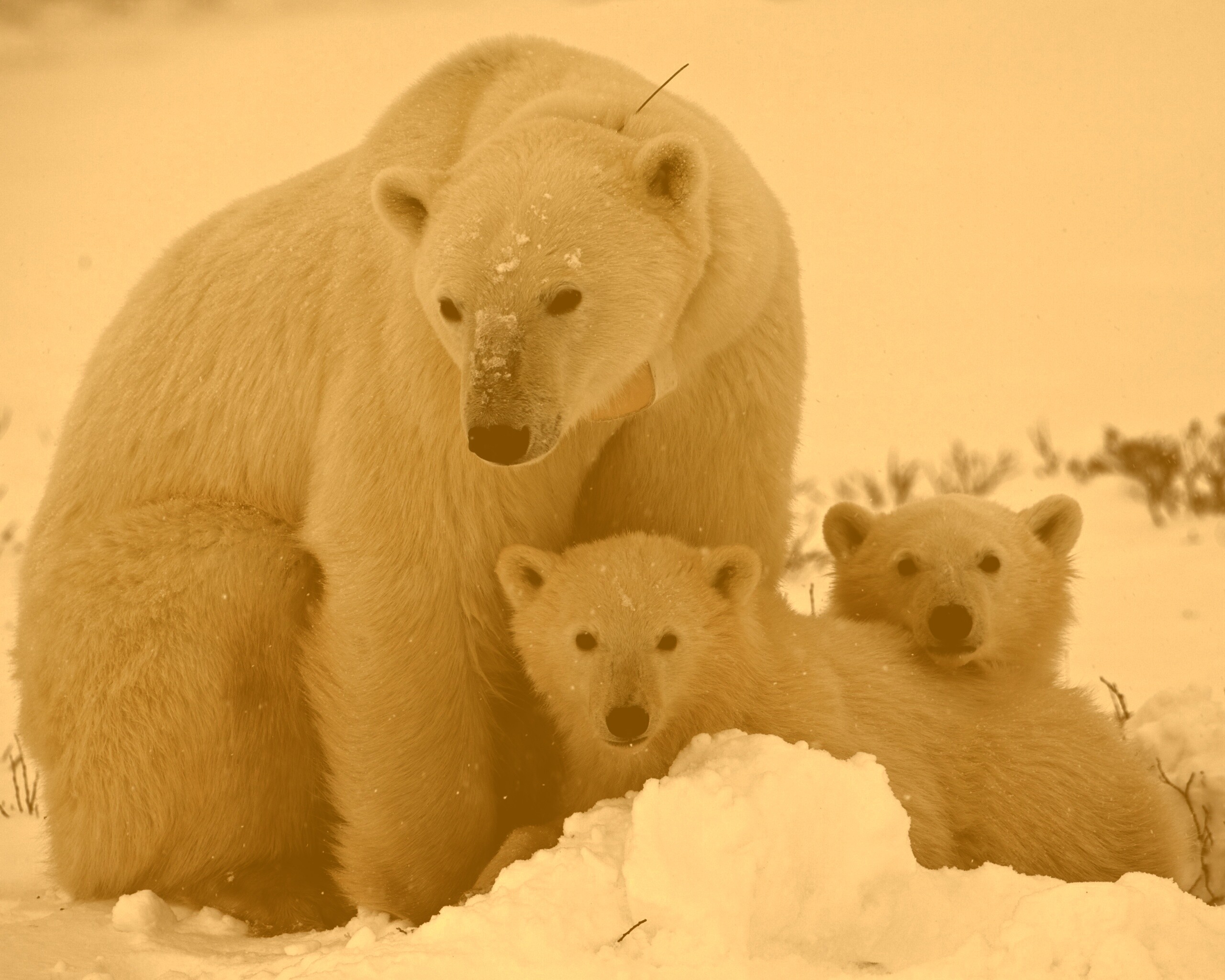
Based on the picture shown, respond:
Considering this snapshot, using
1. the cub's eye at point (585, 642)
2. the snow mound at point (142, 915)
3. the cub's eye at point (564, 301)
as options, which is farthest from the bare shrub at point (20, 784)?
the cub's eye at point (564, 301)

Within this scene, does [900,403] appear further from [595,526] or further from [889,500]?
[595,526]

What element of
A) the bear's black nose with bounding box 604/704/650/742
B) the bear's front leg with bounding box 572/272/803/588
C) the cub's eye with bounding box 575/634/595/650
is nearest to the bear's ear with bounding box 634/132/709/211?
the bear's front leg with bounding box 572/272/803/588

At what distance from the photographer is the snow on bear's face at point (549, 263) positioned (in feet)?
9.42

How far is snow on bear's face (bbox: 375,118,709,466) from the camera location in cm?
287

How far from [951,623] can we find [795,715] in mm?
744

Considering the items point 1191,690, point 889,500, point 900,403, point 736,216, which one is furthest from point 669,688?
point 900,403

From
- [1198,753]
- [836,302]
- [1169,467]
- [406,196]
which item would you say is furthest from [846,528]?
[836,302]

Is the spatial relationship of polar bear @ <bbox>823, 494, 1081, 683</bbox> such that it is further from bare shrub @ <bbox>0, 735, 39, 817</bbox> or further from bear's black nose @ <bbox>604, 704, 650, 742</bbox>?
Answer: bare shrub @ <bbox>0, 735, 39, 817</bbox>

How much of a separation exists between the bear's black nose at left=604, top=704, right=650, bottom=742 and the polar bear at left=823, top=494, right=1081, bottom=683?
50.5 inches

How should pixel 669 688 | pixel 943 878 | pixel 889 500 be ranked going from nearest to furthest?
pixel 943 878
pixel 669 688
pixel 889 500

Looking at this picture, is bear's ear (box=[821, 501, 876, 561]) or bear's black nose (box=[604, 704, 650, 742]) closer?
bear's black nose (box=[604, 704, 650, 742])

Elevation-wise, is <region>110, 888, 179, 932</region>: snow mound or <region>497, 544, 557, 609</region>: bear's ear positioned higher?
<region>497, 544, 557, 609</region>: bear's ear

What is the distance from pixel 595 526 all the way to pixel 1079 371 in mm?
8535

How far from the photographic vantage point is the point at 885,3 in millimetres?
14492
